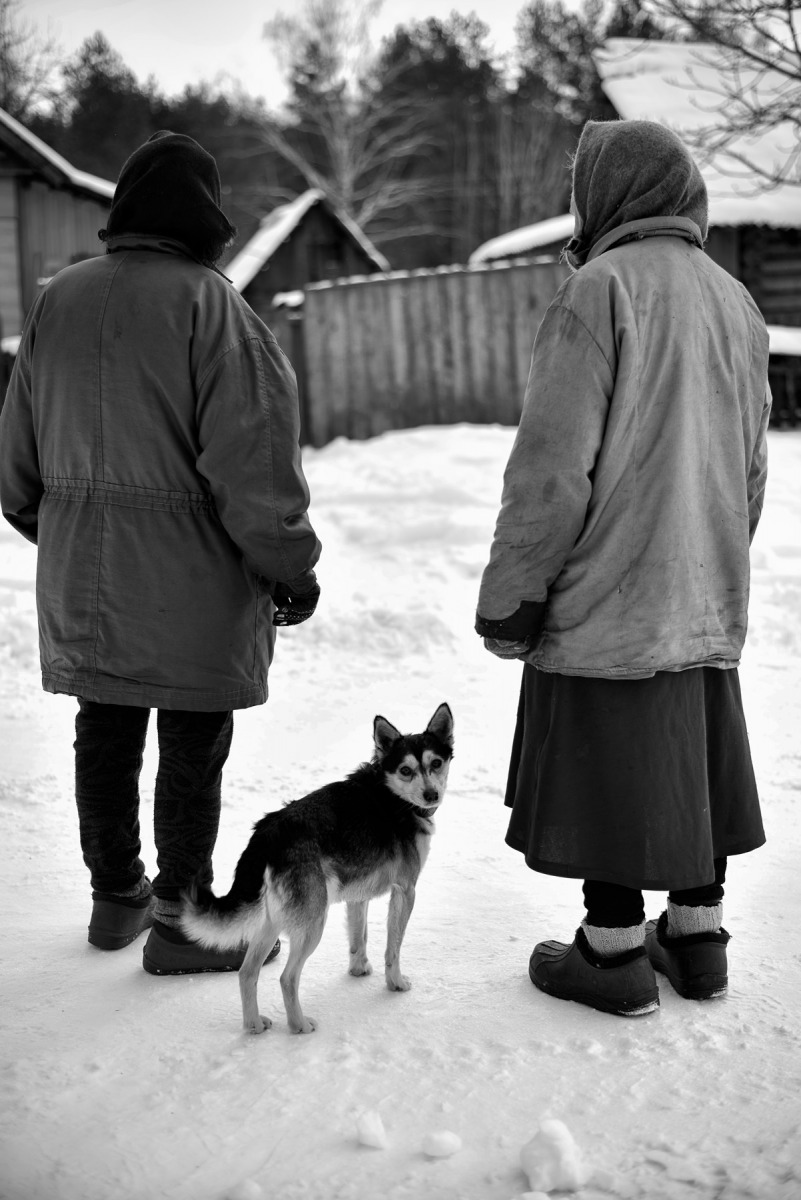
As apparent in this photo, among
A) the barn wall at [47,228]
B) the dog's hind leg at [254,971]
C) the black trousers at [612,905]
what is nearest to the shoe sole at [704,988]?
the black trousers at [612,905]

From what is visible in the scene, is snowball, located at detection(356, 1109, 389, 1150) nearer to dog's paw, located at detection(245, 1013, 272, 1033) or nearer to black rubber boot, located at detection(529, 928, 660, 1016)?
dog's paw, located at detection(245, 1013, 272, 1033)

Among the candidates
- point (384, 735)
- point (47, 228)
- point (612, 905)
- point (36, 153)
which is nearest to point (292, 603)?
point (384, 735)

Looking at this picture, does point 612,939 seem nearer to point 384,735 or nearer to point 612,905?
point 612,905

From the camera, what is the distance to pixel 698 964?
2.78m

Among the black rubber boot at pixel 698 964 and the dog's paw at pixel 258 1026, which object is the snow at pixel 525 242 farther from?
the dog's paw at pixel 258 1026

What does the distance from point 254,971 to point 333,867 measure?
0.97ft

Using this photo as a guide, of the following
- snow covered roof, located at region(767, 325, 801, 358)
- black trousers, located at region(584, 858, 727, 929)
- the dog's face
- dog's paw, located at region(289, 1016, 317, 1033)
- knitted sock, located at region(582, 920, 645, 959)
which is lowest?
dog's paw, located at region(289, 1016, 317, 1033)

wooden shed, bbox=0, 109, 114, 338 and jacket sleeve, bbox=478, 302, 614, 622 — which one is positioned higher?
wooden shed, bbox=0, 109, 114, 338

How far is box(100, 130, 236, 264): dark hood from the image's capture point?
2789 mm

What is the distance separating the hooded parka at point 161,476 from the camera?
271 cm

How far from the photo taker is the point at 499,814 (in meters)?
4.14

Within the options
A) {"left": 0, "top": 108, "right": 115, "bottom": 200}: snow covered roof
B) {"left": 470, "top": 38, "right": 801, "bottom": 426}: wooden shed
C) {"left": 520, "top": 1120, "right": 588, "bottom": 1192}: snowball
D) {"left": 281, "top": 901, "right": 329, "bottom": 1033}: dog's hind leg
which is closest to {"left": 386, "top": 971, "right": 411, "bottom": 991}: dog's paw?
{"left": 281, "top": 901, "right": 329, "bottom": 1033}: dog's hind leg

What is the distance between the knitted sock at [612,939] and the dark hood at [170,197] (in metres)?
1.98

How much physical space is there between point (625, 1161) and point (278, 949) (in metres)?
1.14
